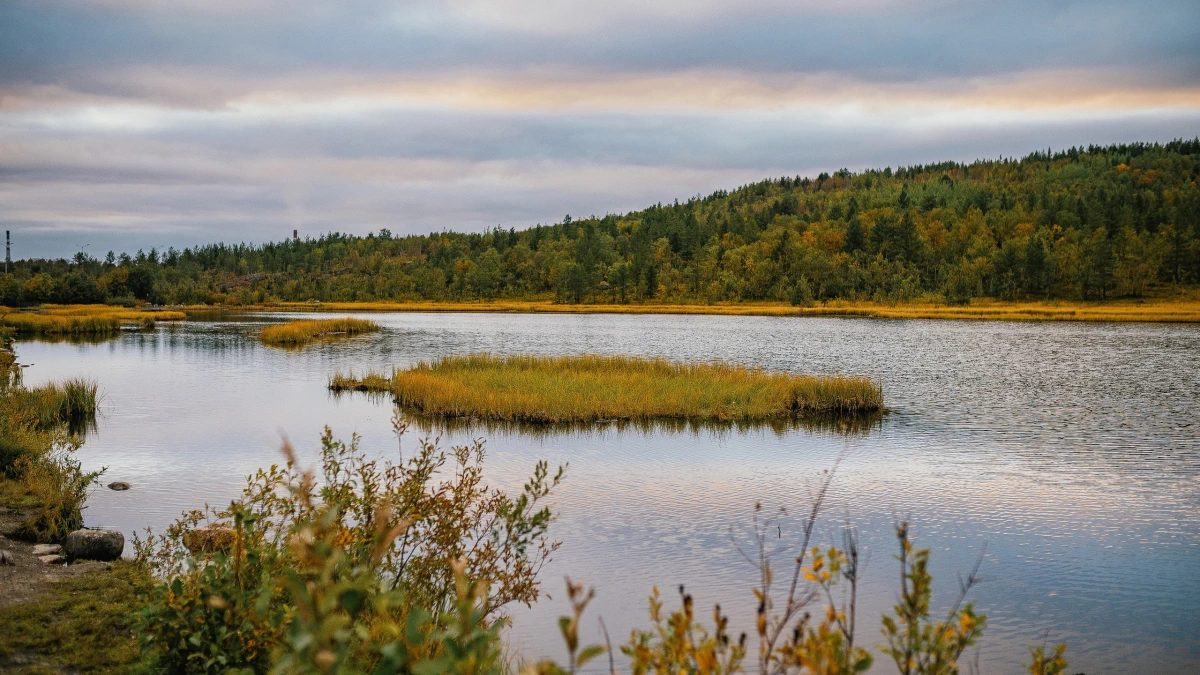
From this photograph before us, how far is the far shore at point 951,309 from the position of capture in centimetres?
10456

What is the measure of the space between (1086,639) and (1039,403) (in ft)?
81.4

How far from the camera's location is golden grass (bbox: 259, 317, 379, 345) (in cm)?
6719

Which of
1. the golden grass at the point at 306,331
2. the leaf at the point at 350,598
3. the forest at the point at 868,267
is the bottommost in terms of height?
the golden grass at the point at 306,331

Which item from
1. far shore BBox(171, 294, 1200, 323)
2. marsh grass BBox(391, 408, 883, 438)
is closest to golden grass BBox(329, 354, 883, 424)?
marsh grass BBox(391, 408, 883, 438)

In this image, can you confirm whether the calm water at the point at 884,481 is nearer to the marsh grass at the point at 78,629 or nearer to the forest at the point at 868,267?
the marsh grass at the point at 78,629

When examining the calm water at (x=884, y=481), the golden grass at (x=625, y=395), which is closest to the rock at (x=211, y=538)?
the calm water at (x=884, y=481)

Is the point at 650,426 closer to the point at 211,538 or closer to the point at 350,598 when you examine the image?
the point at 211,538

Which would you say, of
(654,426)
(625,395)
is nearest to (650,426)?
(654,426)

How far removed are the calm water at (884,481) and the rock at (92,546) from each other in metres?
2.93

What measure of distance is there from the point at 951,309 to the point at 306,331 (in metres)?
91.1

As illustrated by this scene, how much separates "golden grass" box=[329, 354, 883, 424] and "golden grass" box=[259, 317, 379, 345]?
3379 cm

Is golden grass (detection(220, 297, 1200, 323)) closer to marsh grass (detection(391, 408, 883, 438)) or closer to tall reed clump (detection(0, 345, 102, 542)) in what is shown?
marsh grass (detection(391, 408, 883, 438))

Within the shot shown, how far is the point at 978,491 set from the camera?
1978 cm

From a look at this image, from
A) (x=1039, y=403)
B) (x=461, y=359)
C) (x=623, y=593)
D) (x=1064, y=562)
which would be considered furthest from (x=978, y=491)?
(x=461, y=359)
